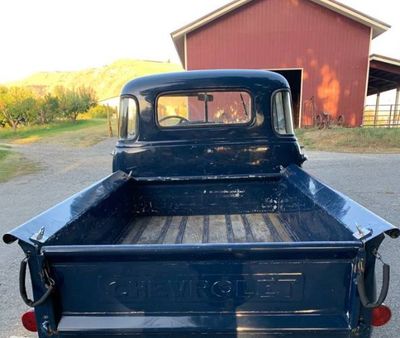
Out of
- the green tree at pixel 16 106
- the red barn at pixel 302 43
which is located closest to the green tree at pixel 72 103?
the green tree at pixel 16 106

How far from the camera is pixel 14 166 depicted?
9578mm

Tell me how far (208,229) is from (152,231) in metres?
0.50

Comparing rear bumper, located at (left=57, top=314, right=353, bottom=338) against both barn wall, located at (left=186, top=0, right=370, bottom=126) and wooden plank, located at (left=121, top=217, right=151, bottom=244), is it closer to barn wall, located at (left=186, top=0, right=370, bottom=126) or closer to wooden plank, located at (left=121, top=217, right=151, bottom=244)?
wooden plank, located at (left=121, top=217, right=151, bottom=244)

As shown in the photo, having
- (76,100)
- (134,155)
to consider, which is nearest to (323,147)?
(134,155)

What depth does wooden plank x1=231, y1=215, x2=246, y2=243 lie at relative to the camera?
105 inches

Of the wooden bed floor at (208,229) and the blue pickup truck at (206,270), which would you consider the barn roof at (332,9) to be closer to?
the blue pickup truck at (206,270)

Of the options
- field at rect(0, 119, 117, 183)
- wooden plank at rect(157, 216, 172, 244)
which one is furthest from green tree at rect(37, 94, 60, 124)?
wooden plank at rect(157, 216, 172, 244)

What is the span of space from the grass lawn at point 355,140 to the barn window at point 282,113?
27.4ft

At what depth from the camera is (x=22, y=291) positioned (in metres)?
1.36

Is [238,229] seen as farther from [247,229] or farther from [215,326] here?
[215,326]

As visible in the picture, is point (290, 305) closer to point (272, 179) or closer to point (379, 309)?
point (379, 309)

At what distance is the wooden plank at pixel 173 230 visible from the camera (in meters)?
2.65

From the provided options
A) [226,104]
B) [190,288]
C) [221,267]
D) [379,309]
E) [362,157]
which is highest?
[226,104]

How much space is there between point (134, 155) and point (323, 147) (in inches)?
378
